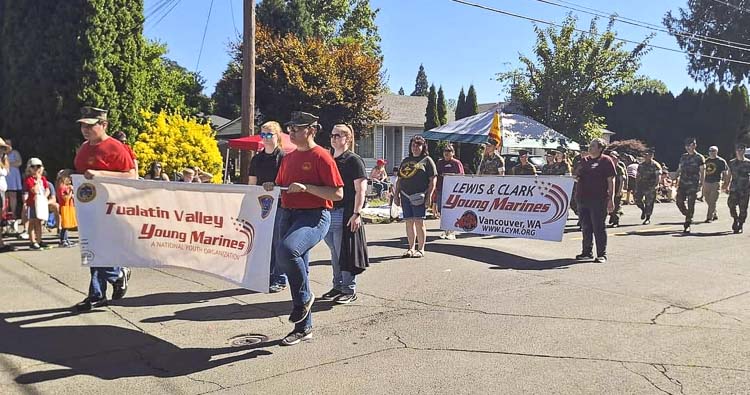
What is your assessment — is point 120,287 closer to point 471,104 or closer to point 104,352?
point 104,352

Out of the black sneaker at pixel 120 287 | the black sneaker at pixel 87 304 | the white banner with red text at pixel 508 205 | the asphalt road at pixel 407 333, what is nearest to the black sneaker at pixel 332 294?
the asphalt road at pixel 407 333

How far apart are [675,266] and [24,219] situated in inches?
417

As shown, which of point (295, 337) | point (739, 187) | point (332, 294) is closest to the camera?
point (295, 337)

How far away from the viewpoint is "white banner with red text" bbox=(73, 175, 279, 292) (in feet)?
19.0

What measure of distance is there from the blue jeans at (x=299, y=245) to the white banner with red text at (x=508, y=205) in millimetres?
5971

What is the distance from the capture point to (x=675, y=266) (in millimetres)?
9469

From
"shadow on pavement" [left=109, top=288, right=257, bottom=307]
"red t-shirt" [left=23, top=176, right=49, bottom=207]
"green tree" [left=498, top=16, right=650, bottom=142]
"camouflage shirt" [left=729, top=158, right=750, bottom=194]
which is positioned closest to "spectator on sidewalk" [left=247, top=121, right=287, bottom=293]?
"shadow on pavement" [left=109, top=288, right=257, bottom=307]

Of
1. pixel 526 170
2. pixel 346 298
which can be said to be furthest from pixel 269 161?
pixel 526 170

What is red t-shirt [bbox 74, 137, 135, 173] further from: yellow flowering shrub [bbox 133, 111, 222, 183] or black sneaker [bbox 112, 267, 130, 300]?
yellow flowering shrub [bbox 133, 111, 222, 183]

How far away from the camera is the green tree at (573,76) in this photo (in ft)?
80.4

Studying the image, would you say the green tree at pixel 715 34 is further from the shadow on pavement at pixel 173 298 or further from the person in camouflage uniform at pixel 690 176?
the shadow on pavement at pixel 173 298

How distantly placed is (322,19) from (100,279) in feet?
109

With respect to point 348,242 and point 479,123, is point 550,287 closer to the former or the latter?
point 348,242

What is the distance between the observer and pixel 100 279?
646 centimetres
